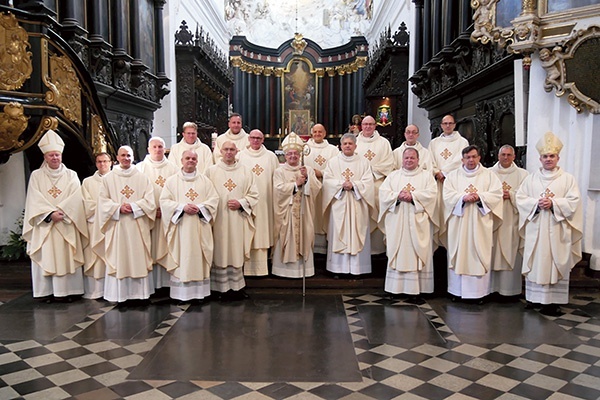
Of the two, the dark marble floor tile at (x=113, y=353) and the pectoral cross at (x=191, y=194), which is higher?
the pectoral cross at (x=191, y=194)

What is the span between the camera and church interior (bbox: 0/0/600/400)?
426 centimetres

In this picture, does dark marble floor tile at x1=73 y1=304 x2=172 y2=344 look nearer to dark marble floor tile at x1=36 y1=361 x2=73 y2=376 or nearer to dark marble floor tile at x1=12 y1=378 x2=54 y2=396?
dark marble floor tile at x1=36 y1=361 x2=73 y2=376

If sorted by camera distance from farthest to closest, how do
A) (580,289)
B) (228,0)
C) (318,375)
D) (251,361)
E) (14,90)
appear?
(228,0), (580,289), (14,90), (251,361), (318,375)

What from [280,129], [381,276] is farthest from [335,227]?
[280,129]

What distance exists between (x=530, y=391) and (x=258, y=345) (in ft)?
7.94

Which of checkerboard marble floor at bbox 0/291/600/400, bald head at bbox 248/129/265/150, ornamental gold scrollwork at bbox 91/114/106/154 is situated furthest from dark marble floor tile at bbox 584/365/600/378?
ornamental gold scrollwork at bbox 91/114/106/154

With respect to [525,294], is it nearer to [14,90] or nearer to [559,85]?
[559,85]

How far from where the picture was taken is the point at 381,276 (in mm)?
7219

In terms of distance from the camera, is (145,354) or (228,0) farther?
(228,0)

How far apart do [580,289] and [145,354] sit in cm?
570

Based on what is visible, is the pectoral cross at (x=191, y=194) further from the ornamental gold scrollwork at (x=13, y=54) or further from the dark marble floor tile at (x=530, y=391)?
the dark marble floor tile at (x=530, y=391)

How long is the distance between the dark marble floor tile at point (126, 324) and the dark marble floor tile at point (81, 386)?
38.0 inches

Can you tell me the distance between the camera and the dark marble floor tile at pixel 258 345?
4.35 m

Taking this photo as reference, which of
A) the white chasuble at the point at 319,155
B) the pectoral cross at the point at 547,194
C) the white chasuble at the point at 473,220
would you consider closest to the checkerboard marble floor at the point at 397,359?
the white chasuble at the point at 473,220
